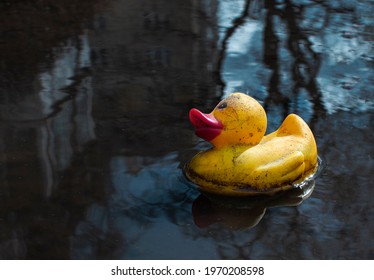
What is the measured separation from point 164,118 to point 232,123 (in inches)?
56.4

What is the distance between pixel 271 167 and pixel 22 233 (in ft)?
5.74

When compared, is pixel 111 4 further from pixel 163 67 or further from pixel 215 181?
pixel 215 181

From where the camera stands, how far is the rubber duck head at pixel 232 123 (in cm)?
474

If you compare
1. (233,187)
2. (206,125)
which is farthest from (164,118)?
(233,187)

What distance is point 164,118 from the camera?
6086 millimetres

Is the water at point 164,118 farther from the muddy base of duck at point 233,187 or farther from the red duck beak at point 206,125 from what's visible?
the red duck beak at point 206,125

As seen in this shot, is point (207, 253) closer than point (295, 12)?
Yes

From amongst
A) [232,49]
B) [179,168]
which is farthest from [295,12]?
[179,168]

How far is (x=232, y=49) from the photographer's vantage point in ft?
25.7

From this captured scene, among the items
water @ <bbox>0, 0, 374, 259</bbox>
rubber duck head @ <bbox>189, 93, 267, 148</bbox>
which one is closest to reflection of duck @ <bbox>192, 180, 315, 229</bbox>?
water @ <bbox>0, 0, 374, 259</bbox>

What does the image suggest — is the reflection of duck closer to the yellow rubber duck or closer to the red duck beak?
the yellow rubber duck

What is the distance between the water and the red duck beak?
0.46m

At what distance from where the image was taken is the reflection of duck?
461cm
